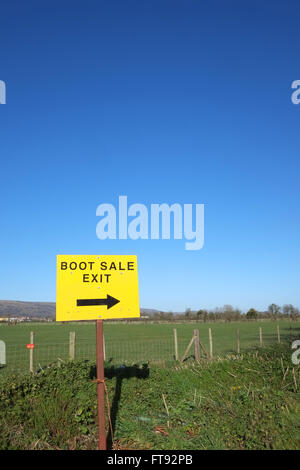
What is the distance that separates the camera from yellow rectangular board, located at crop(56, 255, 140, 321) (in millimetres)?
5000

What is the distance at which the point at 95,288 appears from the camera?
203 inches

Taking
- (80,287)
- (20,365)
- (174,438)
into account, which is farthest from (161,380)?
(20,365)

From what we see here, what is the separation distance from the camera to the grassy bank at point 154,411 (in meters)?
5.40

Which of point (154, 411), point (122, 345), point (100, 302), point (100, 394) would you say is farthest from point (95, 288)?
point (122, 345)

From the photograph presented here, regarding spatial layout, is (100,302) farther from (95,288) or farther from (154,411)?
(154,411)

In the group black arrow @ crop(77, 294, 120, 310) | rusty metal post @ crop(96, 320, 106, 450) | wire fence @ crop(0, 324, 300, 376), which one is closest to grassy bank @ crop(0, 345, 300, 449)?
rusty metal post @ crop(96, 320, 106, 450)

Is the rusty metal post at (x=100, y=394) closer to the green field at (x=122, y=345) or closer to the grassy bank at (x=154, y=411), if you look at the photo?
the grassy bank at (x=154, y=411)

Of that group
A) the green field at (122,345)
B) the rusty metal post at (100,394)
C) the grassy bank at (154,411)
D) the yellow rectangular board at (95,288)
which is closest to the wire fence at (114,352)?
the green field at (122,345)

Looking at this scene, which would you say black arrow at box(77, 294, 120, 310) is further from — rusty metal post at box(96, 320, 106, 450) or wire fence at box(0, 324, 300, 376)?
wire fence at box(0, 324, 300, 376)

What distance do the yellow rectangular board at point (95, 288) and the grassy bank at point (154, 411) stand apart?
200 centimetres

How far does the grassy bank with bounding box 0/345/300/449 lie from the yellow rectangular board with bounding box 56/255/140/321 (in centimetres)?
200

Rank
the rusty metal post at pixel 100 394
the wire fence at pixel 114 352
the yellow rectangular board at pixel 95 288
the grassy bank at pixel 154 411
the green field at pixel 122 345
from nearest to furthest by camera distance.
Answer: the rusty metal post at pixel 100 394, the yellow rectangular board at pixel 95 288, the grassy bank at pixel 154 411, the wire fence at pixel 114 352, the green field at pixel 122 345
